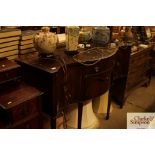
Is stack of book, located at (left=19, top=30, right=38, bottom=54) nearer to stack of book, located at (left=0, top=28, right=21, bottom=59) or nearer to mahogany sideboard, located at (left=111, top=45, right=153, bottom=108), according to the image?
stack of book, located at (left=0, top=28, right=21, bottom=59)

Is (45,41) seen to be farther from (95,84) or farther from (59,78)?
(95,84)

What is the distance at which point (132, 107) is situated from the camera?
2072 mm

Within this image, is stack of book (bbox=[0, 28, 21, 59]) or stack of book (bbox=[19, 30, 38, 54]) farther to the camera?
stack of book (bbox=[19, 30, 38, 54])

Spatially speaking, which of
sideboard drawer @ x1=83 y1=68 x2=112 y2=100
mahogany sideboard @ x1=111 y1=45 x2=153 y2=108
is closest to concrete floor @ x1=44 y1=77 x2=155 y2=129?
mahogany sideboard @ x1=111 y1=45 x2=153 y2=108

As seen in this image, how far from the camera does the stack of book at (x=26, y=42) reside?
49.5 inches

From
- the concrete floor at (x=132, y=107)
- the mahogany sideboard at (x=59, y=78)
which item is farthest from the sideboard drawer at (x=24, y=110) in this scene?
the concrete floor at (x=132, y=107)

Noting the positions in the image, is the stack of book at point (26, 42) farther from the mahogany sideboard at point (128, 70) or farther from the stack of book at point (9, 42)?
the mahogany sideboard at point (128, 70)

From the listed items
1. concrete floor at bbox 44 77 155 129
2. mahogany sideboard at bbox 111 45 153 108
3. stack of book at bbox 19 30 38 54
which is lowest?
concrete floor at bbox 44 77 155 129

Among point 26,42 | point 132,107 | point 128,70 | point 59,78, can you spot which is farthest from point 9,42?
point 132,107

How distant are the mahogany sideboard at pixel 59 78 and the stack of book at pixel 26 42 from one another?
38 mm

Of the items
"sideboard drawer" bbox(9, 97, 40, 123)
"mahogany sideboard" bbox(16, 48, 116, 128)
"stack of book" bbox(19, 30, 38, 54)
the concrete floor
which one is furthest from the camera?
the concrete floor

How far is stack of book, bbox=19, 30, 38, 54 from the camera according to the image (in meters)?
1.26

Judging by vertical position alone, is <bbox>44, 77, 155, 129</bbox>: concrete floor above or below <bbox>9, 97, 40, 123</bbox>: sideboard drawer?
below

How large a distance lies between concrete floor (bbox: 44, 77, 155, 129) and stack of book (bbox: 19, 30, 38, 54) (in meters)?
0.84
